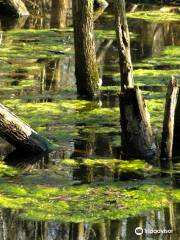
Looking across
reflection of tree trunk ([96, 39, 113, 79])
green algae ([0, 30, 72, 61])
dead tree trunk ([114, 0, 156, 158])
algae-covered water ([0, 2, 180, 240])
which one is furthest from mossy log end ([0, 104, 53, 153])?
green algae ([0, 30, 72, 61])

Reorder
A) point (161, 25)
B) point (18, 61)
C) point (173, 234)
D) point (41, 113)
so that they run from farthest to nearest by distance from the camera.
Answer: point (161, 25) → point (18, 61) → point (41, 113) → point (173, 234)

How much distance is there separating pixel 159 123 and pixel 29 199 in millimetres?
3509

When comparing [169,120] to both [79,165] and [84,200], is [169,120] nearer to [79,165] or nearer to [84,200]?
[79,165]

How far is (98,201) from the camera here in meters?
8.19

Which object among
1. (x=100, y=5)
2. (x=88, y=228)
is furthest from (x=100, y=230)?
(x=100, y=5)

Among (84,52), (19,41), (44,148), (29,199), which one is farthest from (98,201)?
(19,41)

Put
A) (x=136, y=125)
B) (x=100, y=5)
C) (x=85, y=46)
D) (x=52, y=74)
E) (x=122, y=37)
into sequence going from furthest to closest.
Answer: (x=100, y=5) < (x=52, y=74) < (x=85, y=46) < (x=122, y=37) < (x=136, y=125)

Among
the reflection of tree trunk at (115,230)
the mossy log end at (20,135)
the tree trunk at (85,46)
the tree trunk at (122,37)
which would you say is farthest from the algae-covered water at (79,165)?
the tree trunk at (122,37)

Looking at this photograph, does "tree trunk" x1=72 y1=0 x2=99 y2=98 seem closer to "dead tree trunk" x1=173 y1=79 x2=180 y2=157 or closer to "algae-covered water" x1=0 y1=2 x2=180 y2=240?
"algae-covered water" x1=0 y1=2 x2=180 y2=240

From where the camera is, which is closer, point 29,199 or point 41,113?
point 29,199

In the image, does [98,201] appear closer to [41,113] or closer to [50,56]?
[41,113]

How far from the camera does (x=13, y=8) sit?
23.3 metres

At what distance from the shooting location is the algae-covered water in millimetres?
7598

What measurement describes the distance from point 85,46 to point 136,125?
3087mm
